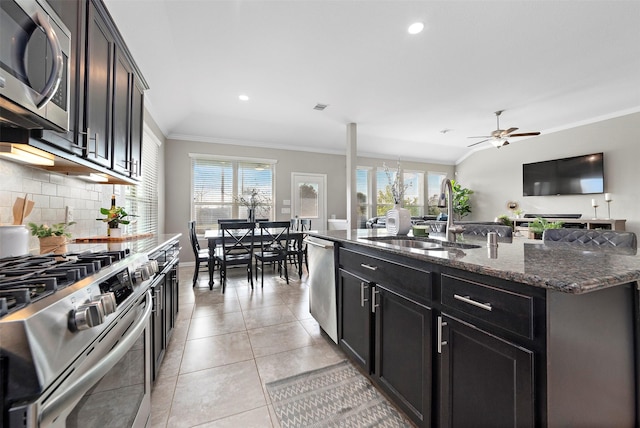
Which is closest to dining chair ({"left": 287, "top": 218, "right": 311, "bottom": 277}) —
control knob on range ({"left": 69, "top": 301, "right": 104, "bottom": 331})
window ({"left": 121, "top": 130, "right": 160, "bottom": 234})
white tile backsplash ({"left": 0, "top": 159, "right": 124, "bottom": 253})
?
window ({"left": 121, "top": 130, "right": 160, "bottom": 234})

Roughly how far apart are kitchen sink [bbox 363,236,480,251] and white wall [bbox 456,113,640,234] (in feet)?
19.4

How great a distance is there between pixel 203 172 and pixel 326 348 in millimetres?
4749

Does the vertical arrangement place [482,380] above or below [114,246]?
below

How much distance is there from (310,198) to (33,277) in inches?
232

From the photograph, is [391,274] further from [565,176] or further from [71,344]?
[565,176]

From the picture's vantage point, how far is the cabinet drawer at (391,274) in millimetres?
1180

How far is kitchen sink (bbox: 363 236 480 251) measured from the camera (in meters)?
1.63

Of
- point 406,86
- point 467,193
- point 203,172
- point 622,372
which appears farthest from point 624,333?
point 467,193

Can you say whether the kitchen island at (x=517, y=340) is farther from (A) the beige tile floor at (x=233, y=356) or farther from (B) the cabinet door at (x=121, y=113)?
(B) the cabinet door at (x=121, y=113)

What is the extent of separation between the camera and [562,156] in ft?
19.4

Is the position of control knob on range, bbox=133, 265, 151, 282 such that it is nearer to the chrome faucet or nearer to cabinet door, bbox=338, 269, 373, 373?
cabinet door, bbox=338, 269, 373, 373

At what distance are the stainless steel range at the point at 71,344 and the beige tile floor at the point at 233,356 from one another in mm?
468

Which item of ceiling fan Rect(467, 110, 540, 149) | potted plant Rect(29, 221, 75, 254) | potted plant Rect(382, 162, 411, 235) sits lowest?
potted plant Rect(29, 221, 75, 254)

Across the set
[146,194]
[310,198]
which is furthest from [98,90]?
[310,198]
